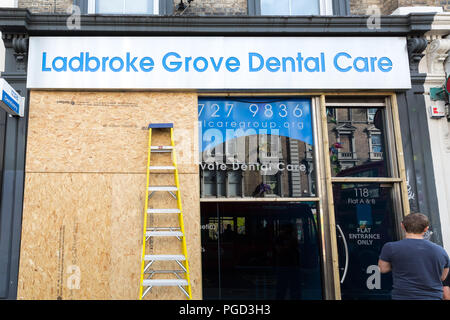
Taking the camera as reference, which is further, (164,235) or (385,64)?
(385,64)

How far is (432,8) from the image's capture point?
672 cm

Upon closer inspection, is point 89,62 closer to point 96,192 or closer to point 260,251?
point 96,192

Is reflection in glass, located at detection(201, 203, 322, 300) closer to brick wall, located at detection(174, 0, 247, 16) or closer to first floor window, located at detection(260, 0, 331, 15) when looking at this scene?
brick wall, located at detection(174, 0, 247, 16)

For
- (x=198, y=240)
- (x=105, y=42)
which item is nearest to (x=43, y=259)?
(x=198, y=240)

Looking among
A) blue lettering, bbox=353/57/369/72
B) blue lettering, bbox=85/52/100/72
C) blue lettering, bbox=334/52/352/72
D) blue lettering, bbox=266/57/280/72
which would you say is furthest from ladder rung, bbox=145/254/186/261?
blue lettering, bbox=353/57/369/72

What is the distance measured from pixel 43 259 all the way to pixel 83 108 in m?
2.33

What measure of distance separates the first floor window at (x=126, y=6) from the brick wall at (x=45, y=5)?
538 millimetres

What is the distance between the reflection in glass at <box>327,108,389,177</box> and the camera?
20.8 feet

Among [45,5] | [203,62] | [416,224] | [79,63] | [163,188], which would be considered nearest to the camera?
[416,224]

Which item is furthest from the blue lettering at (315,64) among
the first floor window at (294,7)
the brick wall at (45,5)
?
Result: the brick wall at (45,5)

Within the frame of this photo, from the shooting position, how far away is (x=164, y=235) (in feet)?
18.3

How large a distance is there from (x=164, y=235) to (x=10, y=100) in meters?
2.91

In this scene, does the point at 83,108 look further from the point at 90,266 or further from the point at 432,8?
the point at 432,8

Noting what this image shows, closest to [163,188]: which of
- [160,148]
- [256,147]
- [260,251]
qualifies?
[160,148]
